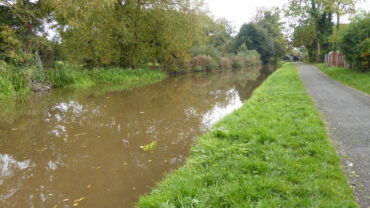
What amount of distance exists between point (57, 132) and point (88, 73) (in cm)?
1362

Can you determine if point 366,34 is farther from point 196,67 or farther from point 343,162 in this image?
point 196,67

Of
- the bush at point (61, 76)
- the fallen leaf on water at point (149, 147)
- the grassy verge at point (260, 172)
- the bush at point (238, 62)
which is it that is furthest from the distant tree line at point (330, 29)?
the bush at point (61, 76)

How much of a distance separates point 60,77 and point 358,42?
17852mm

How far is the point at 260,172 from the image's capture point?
146 inches

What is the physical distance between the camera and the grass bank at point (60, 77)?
13466 millimetres

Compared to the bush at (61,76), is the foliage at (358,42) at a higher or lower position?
higher

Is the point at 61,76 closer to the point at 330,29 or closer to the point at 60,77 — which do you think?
the point at 60,77

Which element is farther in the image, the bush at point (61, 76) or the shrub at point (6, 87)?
the bush at point (61, 76)

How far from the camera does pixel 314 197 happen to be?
9.82 ft

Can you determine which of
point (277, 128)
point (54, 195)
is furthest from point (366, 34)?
point (54, 195)

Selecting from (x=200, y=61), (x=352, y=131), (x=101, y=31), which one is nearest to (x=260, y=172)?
(x=352, y=131)

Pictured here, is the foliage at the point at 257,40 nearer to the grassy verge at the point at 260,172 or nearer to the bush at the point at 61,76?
the bush at the point at 61,76

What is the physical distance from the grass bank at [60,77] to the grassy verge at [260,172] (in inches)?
482

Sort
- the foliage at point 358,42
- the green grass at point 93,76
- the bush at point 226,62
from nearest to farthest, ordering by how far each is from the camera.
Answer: the foliage at point 358,42
the green grass at point 93,76
the bush at point 226,62
